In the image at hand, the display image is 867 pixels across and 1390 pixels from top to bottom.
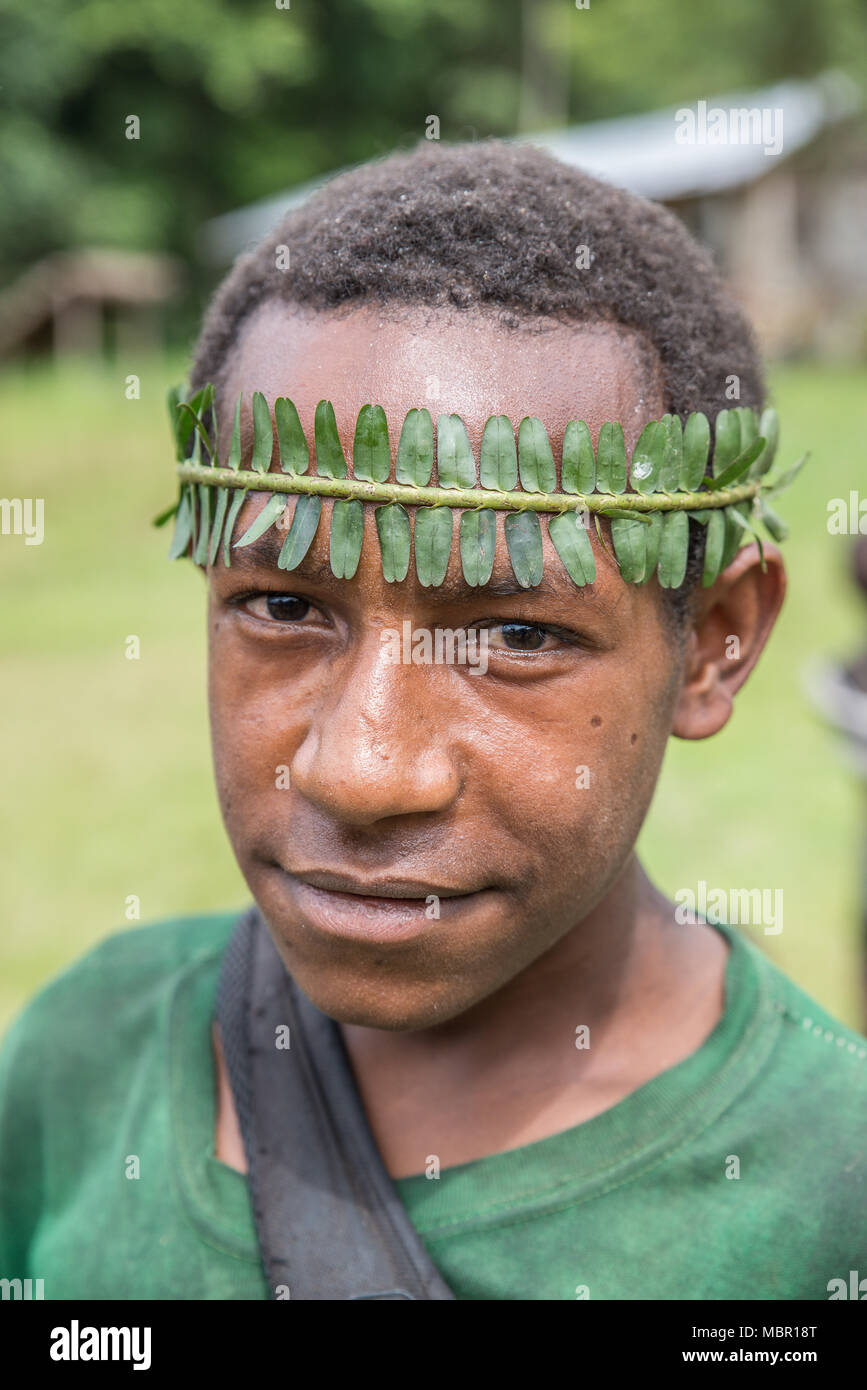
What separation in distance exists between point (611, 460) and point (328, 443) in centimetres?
36

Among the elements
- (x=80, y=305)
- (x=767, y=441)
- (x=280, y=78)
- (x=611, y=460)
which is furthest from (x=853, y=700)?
(x=280, y=78)

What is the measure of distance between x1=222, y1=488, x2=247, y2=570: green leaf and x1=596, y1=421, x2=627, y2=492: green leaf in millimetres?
473

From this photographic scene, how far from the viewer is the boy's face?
5.32 feet

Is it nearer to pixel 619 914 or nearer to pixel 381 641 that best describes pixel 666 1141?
pixel 619 914

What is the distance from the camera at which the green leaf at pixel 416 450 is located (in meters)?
1.60

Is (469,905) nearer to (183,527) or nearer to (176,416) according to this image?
(183,527)

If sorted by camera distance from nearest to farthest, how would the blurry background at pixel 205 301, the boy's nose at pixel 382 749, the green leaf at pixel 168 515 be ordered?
the boy's nose at pixel 382 749, the green leaf at pixel 168 515, the blurry background at pixel 205 301

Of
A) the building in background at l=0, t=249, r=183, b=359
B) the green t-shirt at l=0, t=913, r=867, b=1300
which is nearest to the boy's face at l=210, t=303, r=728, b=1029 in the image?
the green t-shirt at l=0, t=913, r=867, b=1300

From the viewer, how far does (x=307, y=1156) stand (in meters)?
1.95

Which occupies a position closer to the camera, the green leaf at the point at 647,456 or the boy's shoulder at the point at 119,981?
the green leaf at the point at 647,456

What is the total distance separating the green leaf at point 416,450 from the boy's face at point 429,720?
2cm

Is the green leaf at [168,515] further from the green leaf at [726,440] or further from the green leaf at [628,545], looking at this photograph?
the green leaf at [726,440]

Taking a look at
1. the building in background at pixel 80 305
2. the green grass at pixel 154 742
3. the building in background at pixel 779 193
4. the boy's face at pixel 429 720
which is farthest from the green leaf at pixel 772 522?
the building in background at pixel 80 305

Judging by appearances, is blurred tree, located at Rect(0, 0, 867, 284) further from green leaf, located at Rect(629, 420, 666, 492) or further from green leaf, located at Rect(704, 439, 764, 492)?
green leaf, located at Rect(629, 420, 666, 492)
